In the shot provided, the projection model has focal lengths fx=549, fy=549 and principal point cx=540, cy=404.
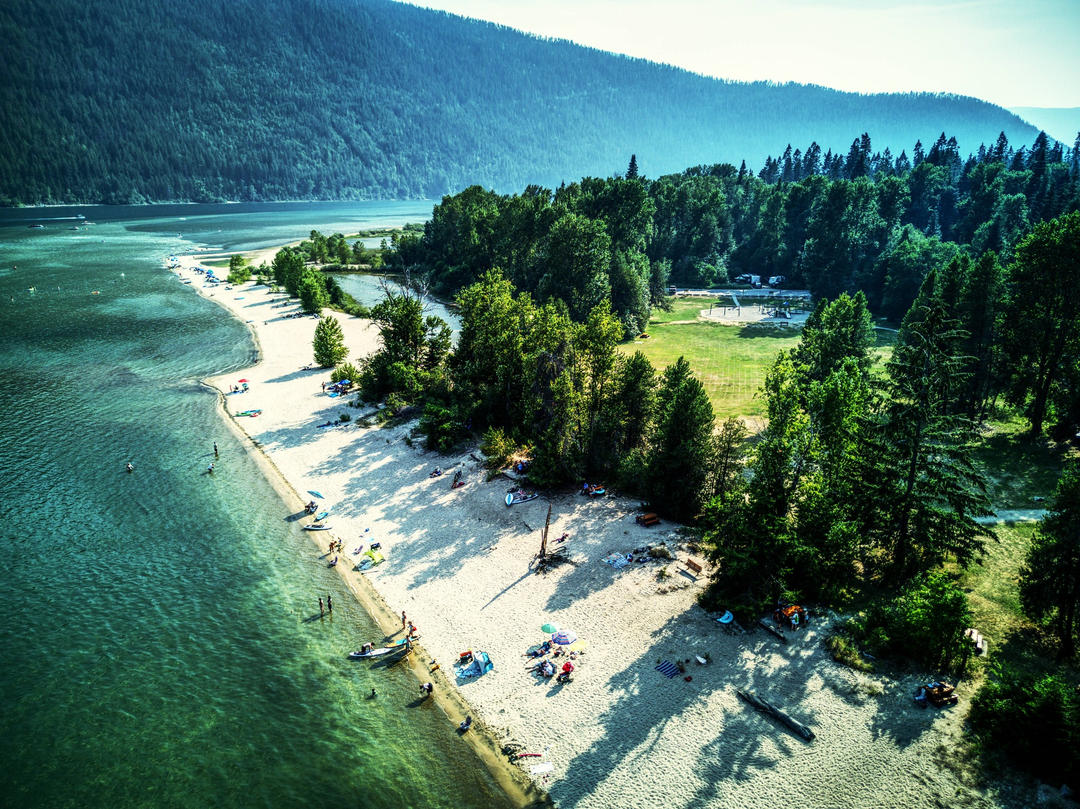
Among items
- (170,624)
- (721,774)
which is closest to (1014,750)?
(721,774)

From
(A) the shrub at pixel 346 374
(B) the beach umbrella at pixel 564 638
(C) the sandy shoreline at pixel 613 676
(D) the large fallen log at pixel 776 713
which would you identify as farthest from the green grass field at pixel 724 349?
(A) the shrub at pixel 346 374

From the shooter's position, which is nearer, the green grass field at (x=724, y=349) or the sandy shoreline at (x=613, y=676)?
the sandy shoreline at (x=613, y=676)

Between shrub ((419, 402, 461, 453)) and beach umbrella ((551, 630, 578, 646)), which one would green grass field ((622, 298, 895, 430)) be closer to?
shrub ((419, 402, 461, 453))

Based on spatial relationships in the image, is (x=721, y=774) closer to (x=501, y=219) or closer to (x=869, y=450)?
(x=869, y=450)

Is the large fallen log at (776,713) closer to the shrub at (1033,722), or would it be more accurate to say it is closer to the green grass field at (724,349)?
the shrub at (1033,722)

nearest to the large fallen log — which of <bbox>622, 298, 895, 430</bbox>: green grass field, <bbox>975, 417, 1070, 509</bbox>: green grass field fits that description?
<bbox>975, 417, 1070, 509</bbox>: green grass field

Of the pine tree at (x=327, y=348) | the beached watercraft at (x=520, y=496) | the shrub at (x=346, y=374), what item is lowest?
the beached watercraft at (x=520, y=496)

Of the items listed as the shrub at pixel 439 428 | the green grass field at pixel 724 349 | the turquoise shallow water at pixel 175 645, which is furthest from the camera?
the green grass field at pixel 724 349
